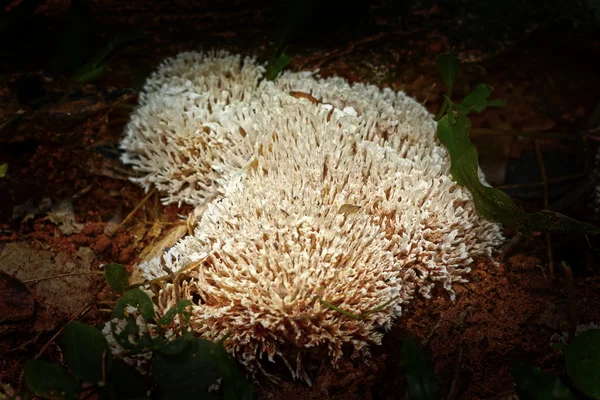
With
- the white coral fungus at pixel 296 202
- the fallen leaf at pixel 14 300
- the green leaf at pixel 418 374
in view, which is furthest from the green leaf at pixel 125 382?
the green leaf at pixel 418 374

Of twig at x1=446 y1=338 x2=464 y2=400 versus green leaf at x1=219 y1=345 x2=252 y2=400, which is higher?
green leaf at x1=219 y1=345 x2=252 y2=400

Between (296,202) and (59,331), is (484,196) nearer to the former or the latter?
(296,202)

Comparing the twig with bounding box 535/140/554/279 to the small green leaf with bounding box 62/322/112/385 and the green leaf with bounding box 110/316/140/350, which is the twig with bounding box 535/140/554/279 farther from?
the small green leaf with bounding box 62/322/112/385

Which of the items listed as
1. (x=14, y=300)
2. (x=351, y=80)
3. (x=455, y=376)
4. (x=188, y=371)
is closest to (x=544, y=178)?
(x=351, y=80)

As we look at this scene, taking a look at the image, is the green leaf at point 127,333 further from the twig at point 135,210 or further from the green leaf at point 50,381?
the twig at point 135,210

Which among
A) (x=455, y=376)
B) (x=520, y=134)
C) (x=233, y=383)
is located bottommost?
(x=455, y=376)

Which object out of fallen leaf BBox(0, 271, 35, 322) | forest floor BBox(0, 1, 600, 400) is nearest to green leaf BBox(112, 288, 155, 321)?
forest floor BBox(0, 1, 600, 400)
